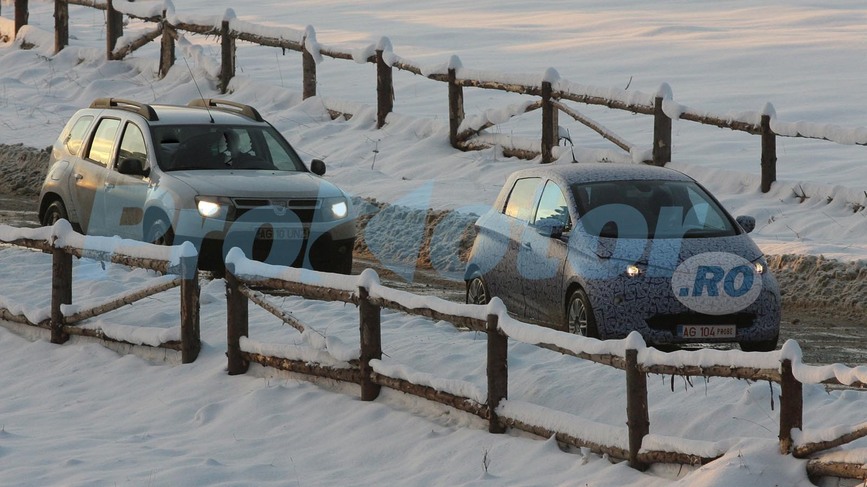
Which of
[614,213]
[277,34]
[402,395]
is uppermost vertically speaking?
[277,34]

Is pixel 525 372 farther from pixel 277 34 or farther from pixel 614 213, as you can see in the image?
pixel 277 34

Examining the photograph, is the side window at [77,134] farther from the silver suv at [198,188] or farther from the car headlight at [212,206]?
the car headlight at [212,206]

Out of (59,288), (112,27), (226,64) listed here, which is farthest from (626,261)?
(112,27)

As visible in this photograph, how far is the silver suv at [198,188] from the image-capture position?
44.2 ft

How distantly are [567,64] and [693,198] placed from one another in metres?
19.1

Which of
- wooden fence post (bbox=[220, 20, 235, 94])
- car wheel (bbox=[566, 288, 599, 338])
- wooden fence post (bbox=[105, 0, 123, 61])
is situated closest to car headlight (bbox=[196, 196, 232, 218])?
car wheel (bbox=[566, 288, 599, 338])

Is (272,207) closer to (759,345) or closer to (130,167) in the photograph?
(130,167)

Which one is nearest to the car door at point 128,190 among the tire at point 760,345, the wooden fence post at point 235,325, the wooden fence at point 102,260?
the wooden fence at point 102,260

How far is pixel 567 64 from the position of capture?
101 feet

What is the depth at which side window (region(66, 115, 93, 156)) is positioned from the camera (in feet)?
50.6

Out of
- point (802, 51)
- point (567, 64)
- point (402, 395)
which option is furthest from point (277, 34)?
point (402, 395)

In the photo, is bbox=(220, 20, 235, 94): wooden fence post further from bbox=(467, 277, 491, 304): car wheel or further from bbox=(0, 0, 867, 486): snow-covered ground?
bbox=(467, 277, 491, 304): car wheel

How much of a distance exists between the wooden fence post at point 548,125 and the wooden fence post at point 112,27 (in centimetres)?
1243

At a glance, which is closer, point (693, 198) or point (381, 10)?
point (693, 198)
